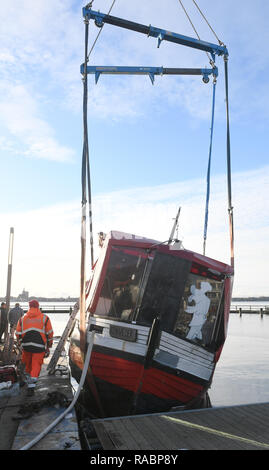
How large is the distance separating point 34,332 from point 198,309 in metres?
3.37

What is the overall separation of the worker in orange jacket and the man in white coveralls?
9.59 ft

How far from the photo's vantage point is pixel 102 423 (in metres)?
6.21

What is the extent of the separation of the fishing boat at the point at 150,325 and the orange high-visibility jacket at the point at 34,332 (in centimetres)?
74

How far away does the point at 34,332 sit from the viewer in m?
7.26

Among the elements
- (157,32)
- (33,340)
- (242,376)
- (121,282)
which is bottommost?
(242,376)

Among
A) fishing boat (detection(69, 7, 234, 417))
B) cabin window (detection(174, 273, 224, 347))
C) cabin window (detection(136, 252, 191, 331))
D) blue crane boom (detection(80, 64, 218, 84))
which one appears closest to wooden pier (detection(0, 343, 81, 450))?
fishing boat (detection(69, 7, 234, 417))

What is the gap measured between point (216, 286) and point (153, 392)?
2499mm

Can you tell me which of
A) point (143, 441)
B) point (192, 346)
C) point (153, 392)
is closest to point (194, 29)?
point (192, 346)

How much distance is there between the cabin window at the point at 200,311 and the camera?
24.1 ft

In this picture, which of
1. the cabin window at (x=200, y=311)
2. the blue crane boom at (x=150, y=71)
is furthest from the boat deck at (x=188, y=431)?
the blue crane boom at (x=150, y=71)

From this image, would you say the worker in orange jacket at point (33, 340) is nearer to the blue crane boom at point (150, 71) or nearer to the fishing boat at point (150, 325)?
the fishing boat at point (150, 325)

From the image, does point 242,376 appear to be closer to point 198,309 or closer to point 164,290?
point 198,309

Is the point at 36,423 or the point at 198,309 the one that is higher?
the point at 198,309

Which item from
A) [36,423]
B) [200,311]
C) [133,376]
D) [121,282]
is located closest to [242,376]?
[200,311]
